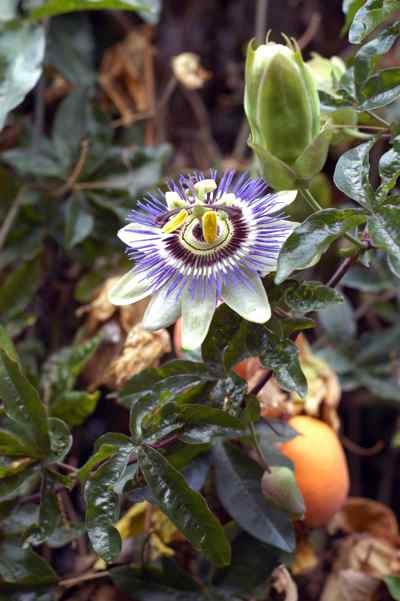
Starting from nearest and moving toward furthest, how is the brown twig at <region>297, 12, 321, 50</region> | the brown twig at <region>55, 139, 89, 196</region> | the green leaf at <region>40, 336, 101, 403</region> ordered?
the green leaf at <region>40, 336, 101, 403</region>
the brown twig at <region>55, 139, 89, 196</region>
the brown twig at <region>297, 12, 321, 50</region>

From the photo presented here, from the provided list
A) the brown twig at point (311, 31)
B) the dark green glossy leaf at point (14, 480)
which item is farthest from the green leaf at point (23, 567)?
the brown twig at point (311, 31)

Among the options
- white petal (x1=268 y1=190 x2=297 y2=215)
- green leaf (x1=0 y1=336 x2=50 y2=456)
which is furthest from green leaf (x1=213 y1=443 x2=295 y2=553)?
white petal (x1=268 y1=190 x2=297 y2=215)

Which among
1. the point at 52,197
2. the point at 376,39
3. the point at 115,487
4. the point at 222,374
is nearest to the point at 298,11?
the point at 52,197

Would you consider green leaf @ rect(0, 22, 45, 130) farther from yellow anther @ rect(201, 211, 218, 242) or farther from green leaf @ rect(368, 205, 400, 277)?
green leaf @ rect(368, 205, 400, 277)

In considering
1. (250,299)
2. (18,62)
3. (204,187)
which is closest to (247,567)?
(250,299)

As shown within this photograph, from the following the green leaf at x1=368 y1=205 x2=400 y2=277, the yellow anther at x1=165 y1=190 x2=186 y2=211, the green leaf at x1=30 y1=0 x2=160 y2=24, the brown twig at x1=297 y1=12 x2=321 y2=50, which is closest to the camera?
the green leaf at x1=368 y1=205 x2=400 y2=277

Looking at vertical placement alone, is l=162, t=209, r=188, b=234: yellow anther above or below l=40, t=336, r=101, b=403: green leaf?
above
